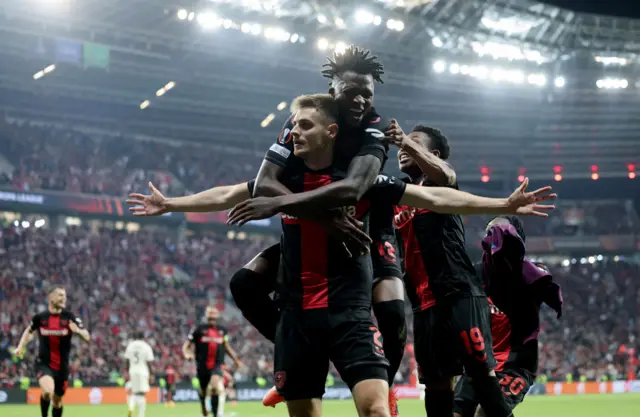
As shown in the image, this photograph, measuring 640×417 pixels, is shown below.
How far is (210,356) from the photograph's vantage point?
18.0 metres

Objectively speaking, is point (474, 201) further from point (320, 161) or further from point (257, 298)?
point (257, 298)

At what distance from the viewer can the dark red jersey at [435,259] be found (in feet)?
23.8

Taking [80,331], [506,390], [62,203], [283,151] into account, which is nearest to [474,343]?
[506,390]

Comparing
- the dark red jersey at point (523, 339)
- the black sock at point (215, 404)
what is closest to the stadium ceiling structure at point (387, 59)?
the black sock at point (215, 404)

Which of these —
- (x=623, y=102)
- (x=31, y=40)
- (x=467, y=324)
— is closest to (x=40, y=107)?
(x=31, y=40)

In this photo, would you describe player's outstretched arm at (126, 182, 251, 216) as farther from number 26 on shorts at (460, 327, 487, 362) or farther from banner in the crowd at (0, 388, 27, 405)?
banner in the crowd at (0, 388, 27, 405)

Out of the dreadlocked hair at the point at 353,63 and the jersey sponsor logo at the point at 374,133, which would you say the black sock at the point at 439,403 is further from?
the dreadlocked hair at the point at 353,63

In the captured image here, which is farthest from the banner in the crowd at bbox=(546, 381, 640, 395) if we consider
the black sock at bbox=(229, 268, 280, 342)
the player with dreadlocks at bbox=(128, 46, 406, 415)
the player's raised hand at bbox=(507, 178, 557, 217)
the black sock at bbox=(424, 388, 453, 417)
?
the player's raised hand at bbox=(507, 178, 557, 217)

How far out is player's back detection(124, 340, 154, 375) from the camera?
61.9 ft

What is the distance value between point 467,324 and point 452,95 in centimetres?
→ 3688

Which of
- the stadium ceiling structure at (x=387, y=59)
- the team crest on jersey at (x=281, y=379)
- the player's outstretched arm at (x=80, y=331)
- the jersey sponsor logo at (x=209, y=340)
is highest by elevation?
the stadium ceiling structure at (x=387, y=59)

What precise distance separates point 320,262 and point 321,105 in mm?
1013

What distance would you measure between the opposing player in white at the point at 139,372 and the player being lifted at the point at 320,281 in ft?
42.5

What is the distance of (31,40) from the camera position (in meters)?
33.2
